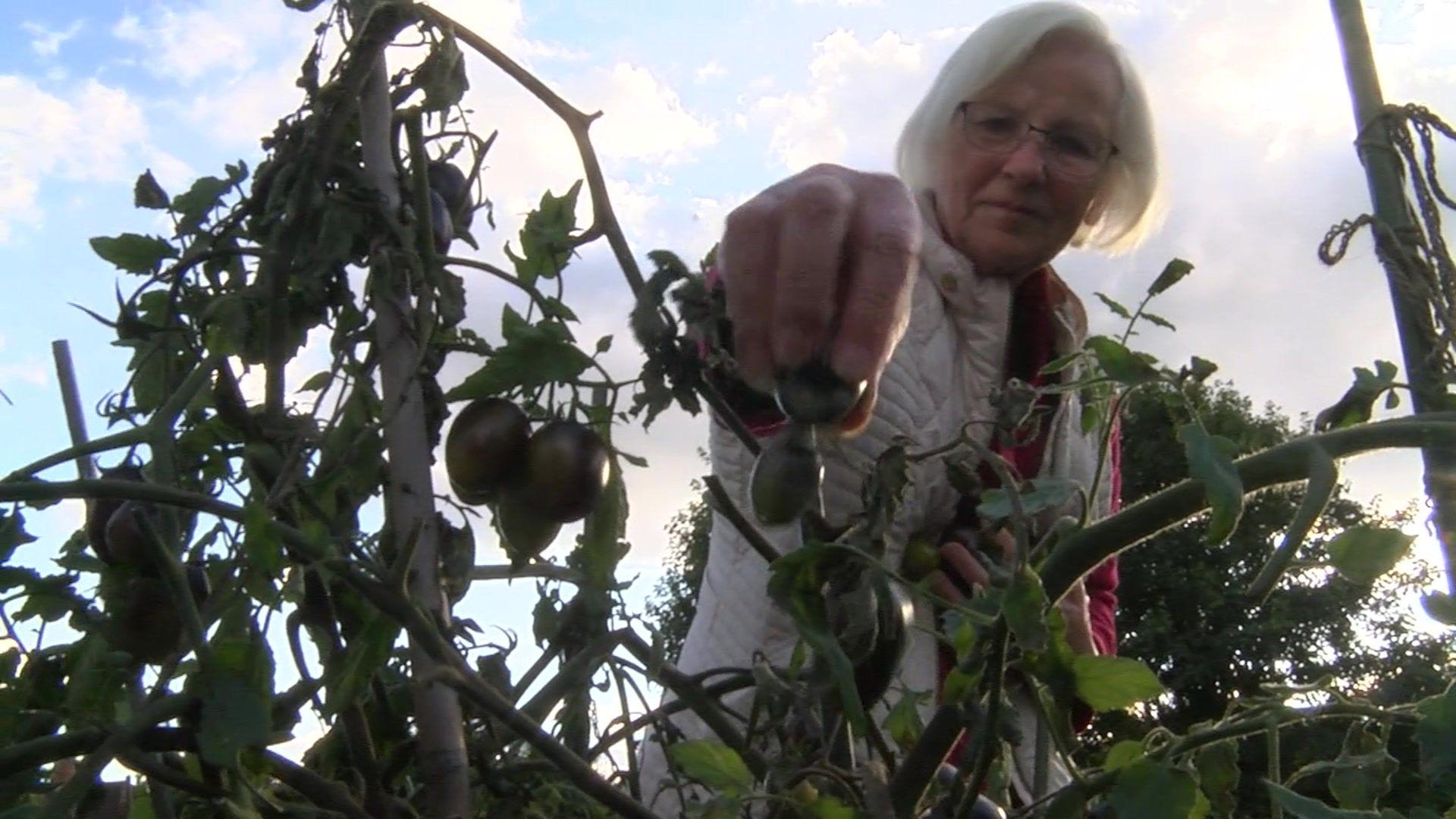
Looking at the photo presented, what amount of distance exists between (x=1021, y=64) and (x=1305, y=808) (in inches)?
36.9

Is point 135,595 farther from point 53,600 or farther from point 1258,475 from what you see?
point 1258,475

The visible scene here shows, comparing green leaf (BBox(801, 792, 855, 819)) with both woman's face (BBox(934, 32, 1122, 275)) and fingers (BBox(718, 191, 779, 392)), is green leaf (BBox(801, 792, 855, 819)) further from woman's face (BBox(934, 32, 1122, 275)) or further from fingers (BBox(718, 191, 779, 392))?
woman's face (BBox(934, 32, 1122, 275))

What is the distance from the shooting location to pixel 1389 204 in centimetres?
98

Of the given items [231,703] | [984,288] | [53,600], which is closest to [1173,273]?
[231,703]

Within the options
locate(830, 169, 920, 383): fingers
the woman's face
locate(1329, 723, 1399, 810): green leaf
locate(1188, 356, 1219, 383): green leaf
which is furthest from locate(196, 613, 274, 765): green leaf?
the woman's face

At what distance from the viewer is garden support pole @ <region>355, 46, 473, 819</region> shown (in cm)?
54

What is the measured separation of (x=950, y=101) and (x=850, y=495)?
0.52 metres

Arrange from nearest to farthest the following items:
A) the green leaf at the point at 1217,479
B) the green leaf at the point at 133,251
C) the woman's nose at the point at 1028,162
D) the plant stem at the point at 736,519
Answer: the green leaf at the point at 1217,479 < the plant stem at the point at 736,519 < the green leaf at the point at 133,251 < the woman's nose at the point at 1028,162

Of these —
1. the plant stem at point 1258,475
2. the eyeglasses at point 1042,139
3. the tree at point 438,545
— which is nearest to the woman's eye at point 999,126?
the eyeglasses at point 1042,139

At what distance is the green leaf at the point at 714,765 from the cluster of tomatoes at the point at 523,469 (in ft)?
0.38

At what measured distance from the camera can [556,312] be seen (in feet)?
1.87

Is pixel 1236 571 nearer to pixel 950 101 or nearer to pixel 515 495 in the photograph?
pixel 950 101

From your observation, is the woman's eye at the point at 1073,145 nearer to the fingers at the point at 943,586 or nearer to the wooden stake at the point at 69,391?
the fingers at the point at 943,586

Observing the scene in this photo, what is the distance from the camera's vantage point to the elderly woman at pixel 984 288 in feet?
3.47
